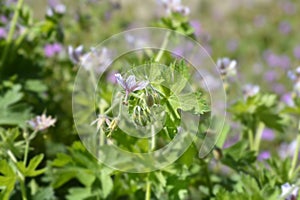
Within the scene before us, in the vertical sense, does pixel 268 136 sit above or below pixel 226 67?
above

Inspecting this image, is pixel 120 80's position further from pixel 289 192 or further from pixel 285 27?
pixel 285 27

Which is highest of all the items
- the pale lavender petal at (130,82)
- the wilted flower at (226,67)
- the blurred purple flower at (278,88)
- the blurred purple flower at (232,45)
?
the blurred purple flower at (232,45)

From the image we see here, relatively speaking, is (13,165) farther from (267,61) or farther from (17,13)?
(267,61)

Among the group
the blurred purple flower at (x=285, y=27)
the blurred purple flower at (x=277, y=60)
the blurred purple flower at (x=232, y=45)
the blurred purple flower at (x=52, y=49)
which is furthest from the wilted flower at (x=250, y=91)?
the blurred purple flower at (x=285, y=27)

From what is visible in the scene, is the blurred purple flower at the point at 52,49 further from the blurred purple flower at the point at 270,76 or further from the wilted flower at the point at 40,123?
the blurred purple flower at the point at 270,76

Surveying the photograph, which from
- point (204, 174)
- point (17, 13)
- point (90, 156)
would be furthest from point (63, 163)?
point (17, 13)

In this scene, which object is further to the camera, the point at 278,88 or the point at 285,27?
the point at 285,27

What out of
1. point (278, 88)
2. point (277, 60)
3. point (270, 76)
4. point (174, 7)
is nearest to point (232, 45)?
point (277, 60)

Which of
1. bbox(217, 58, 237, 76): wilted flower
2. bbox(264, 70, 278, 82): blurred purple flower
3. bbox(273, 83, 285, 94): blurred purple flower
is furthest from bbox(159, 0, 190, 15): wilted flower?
bbox(264, 70, 278, 82): blurred purple flower
